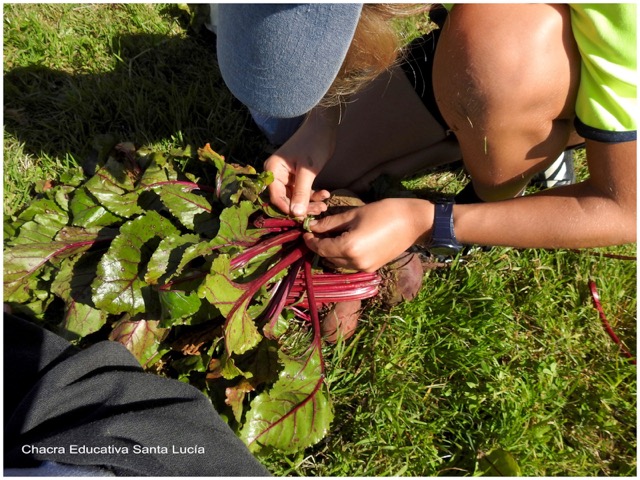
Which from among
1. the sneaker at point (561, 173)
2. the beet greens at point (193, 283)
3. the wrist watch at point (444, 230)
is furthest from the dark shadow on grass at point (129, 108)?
the sneaker at point (561, 173)

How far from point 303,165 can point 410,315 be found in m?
0.72

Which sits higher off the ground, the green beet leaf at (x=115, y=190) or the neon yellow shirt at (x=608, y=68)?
the neon yellow shirt at (x=608, y=68)

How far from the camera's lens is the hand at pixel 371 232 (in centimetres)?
170

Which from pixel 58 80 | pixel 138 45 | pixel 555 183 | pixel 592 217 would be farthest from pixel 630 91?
pixel 58 80

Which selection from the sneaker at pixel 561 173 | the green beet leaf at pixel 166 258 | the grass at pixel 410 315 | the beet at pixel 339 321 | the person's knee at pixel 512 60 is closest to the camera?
the person's knee at pixel 512 60

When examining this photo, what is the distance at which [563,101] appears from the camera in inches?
62.6

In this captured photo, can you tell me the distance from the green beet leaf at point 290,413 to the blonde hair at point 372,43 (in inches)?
35.8

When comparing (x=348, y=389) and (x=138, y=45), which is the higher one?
(x=138, y=45)

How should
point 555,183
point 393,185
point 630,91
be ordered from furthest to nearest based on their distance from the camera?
1. point 555,183
2. point 393,185
3. point 630,91

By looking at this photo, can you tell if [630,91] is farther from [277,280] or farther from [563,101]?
[277,280]

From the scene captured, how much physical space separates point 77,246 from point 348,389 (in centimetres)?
110

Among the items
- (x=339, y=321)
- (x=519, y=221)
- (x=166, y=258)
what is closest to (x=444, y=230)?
(x=519, y=221)

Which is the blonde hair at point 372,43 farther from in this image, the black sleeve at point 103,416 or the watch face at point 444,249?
the black sleeve at point 103,416

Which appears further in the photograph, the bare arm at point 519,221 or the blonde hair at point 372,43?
the bare arm at point 519,221
